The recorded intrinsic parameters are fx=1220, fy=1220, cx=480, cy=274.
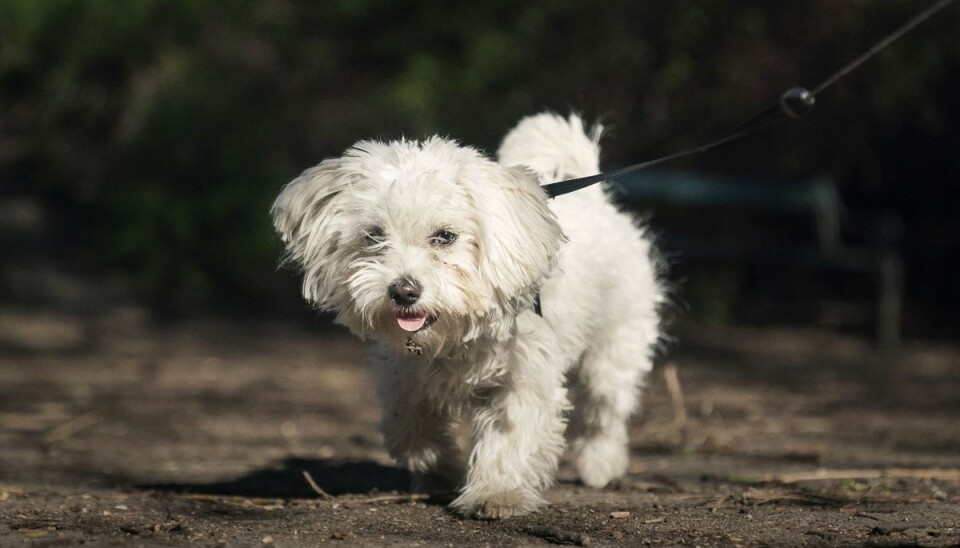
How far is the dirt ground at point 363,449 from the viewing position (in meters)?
4.45

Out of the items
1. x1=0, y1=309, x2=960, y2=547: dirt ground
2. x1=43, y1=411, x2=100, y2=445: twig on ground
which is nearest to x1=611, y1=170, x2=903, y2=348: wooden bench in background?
x1=0, y1=309, x2=960, y2=547: dirt ground

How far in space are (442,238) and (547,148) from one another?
147cm

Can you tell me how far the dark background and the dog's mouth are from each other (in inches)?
320

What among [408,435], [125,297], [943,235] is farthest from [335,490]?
[943,235]

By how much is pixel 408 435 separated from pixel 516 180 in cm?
127

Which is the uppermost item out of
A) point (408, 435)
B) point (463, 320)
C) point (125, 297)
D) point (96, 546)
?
point (125, 297)

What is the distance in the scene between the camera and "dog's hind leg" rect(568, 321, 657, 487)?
19.1 feet

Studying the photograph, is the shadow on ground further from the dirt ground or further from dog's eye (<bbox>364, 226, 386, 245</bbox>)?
dog's eye (<bbox>364, 226, 386, 245</bbox>)

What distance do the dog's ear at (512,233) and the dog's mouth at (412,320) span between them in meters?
0.29

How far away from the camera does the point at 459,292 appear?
4504 mm

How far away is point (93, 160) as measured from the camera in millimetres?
14453

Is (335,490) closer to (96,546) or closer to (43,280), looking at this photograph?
(96,546)

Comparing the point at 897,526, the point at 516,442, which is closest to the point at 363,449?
the point at 516,442

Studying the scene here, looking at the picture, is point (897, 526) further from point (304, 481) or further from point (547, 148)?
point (304, 481)
